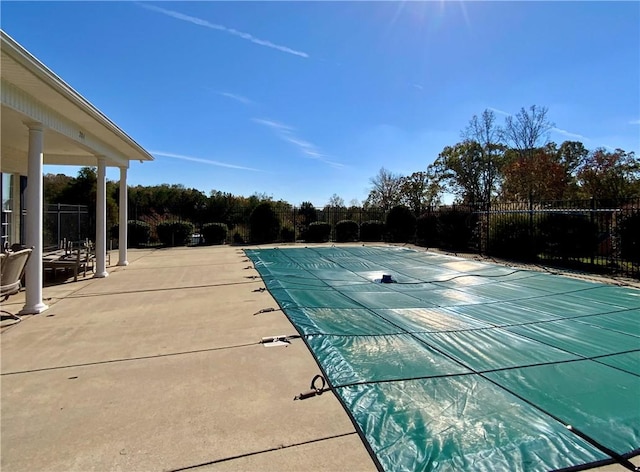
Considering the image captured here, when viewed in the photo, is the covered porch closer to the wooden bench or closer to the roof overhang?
the roof overhang

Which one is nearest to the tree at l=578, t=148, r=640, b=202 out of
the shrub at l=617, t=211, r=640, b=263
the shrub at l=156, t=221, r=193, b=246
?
the shrub at l=617, t=211, r=640, b=263

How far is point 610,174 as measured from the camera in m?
23.1

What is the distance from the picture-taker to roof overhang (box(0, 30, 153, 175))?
14.1 ft

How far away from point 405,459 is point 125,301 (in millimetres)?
5616

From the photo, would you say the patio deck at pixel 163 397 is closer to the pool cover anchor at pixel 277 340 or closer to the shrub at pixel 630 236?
the pool cover anchor at pixel 277 340

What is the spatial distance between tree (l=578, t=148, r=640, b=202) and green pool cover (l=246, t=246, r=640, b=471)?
2060cm

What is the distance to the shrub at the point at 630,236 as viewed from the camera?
8531 millimetres

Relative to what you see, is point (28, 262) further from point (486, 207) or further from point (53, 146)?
point (486, 207)

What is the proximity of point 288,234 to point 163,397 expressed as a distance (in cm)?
1630

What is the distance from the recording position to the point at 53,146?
845cm

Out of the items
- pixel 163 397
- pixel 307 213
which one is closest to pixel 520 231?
pixel 307 213

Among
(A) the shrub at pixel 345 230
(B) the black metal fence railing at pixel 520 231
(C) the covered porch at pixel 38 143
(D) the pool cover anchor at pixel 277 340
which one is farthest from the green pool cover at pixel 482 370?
(A) the shrub at pixel 345 230

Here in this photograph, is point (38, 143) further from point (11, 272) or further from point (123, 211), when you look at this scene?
point (123, 211)

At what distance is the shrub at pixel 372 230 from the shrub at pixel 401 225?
495 mm
